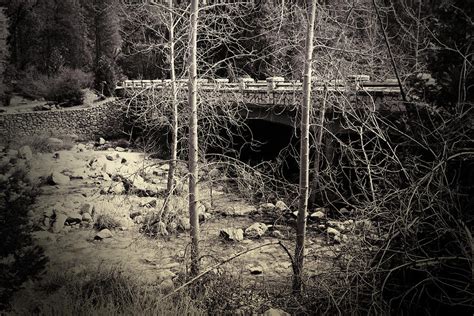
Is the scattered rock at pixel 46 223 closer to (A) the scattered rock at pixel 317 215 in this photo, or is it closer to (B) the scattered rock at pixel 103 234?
(B) the scattered rock at pixel 103 234

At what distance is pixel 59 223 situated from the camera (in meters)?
12.2

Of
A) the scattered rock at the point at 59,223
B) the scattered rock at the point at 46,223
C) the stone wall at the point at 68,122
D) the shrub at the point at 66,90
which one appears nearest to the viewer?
the scattered rock at the point at 59,223

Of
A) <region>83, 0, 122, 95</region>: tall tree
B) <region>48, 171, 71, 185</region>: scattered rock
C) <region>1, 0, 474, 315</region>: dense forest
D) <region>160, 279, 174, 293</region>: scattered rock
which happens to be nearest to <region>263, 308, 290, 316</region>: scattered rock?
<region>1, 0, 474, 315</region>: dense forest

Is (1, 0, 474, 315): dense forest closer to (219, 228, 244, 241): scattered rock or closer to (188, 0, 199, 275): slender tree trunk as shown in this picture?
(188, 0, 199, 275): slender tree trunk

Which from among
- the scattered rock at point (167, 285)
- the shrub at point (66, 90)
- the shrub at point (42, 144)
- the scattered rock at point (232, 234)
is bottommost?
the scattered rock at point (232, 234)

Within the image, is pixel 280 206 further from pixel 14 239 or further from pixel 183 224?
pixel 14 239

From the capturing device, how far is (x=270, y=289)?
352 inches

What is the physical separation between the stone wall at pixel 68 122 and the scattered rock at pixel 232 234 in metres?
10.4

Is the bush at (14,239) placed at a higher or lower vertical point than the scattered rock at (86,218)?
higher

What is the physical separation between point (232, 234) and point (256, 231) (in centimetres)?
91

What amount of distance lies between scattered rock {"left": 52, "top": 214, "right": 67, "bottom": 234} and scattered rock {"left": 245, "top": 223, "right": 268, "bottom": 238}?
6.17 meters

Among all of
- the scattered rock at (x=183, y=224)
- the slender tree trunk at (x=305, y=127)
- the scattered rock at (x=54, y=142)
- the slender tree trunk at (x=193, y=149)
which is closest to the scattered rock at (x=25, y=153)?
the scattered rock at (x=54, y=142)

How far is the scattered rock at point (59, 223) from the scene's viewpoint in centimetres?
1193

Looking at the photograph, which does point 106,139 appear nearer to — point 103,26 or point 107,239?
point 103,26
